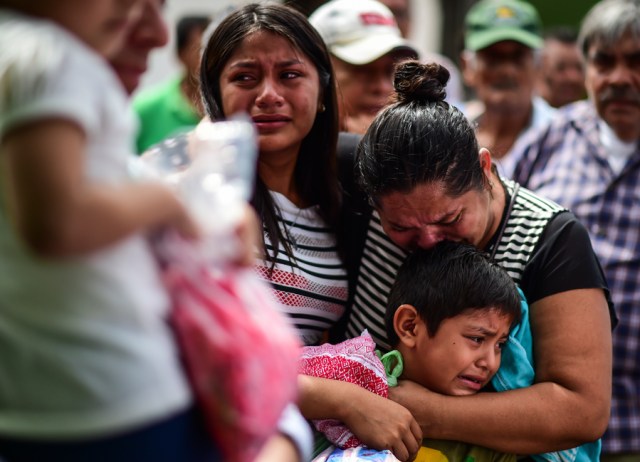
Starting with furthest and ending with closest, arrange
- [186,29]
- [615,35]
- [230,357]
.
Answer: [186,29] → [615,35] → [230,357]

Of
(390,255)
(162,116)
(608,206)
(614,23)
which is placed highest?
(614,23)

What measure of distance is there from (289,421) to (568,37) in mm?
6359

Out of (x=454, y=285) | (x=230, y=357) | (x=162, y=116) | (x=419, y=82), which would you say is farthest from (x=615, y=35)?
(x=230, y=357)

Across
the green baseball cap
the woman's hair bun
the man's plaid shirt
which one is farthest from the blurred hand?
the green baseball cap

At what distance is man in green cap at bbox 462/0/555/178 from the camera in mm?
5164

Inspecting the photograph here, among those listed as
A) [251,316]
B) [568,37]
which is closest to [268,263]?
[251,316]

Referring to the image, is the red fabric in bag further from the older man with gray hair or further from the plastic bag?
the older man with gray hair

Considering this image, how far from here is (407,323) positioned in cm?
254

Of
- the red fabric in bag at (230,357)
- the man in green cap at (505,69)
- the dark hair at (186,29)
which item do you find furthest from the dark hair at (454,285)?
the dark hair at (186,29)

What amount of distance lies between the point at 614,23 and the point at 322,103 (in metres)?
1.89

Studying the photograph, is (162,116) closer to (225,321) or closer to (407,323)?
(407,323)

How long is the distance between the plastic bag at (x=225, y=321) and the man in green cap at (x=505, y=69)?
3804 mm

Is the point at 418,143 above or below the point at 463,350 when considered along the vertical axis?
above

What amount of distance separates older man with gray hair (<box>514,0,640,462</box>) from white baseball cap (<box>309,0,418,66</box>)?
2.52 ft
